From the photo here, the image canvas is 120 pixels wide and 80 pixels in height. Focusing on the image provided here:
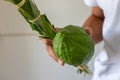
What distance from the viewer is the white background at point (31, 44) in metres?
0.88

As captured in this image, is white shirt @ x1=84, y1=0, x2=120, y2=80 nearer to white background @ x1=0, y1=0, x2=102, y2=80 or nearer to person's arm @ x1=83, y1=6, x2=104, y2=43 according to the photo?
person's arm @ x1=83, y1=6, x2=104, y2=43

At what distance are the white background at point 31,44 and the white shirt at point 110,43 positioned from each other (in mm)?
255

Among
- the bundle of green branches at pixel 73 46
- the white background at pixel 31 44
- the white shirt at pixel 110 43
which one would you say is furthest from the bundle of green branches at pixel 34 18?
the white background at pixel 31 44

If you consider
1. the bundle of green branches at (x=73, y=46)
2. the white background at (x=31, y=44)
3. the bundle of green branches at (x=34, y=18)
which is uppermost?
the bundle of green branches at (x=34, y=18)

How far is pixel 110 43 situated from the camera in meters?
0.59

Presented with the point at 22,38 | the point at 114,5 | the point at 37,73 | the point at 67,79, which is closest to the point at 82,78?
the point at 67,79

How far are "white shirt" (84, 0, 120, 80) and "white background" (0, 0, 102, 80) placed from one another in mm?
255

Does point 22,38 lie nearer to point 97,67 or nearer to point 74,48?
point 97,67

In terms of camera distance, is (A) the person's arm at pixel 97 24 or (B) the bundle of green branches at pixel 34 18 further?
(A) the person's arm at pixel 97 24

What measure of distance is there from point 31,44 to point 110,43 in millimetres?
452

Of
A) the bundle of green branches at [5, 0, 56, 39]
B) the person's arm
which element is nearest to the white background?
the person's arm

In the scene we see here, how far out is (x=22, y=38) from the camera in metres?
0.96

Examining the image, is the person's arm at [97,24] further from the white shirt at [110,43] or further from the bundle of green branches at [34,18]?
the bundle of green branches at [34,18]

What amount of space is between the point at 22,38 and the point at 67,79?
0.27 m
